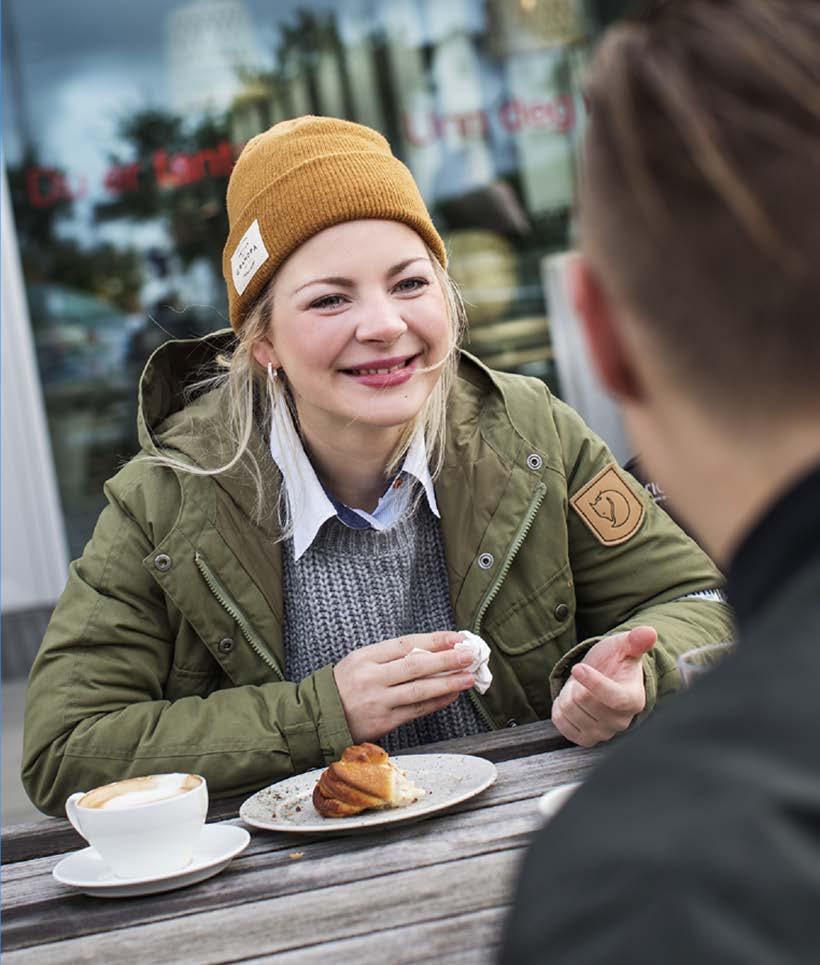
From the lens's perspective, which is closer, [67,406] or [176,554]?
[176,554]

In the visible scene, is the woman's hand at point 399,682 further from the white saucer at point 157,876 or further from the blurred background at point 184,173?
the blurred background at point 184,173

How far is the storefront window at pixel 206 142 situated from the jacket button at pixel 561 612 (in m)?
3.57

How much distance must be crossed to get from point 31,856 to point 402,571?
81 cm

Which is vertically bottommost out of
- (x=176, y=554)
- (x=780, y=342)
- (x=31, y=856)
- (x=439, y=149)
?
(x=31, y=856)

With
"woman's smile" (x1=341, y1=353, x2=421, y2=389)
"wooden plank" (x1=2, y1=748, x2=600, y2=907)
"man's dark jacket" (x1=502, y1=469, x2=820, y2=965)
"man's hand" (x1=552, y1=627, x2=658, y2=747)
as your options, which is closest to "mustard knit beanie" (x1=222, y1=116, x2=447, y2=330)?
"woman's smile" (x1=341, y1=353, x2=421, y2=389)

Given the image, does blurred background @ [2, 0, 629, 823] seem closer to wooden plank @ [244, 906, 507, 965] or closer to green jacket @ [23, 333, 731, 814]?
green jacket @ [23, 333, 731, 814]

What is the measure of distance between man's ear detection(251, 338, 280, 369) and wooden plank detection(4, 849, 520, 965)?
47.2 inches

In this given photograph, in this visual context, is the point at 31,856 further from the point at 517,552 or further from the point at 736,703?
the point at 736,703

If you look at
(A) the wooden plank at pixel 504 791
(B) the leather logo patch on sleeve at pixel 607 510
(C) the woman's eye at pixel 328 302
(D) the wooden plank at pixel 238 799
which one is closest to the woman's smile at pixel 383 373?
(C) the woman's eye at pixel 328 302

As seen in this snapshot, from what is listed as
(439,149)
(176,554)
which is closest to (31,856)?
(176,554)

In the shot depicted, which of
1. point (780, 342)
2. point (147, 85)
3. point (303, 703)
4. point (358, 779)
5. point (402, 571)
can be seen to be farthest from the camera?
point (147, 85)

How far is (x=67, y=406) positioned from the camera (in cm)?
561

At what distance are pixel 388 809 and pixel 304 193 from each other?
107cm

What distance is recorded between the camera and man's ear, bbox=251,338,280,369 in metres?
2.42
